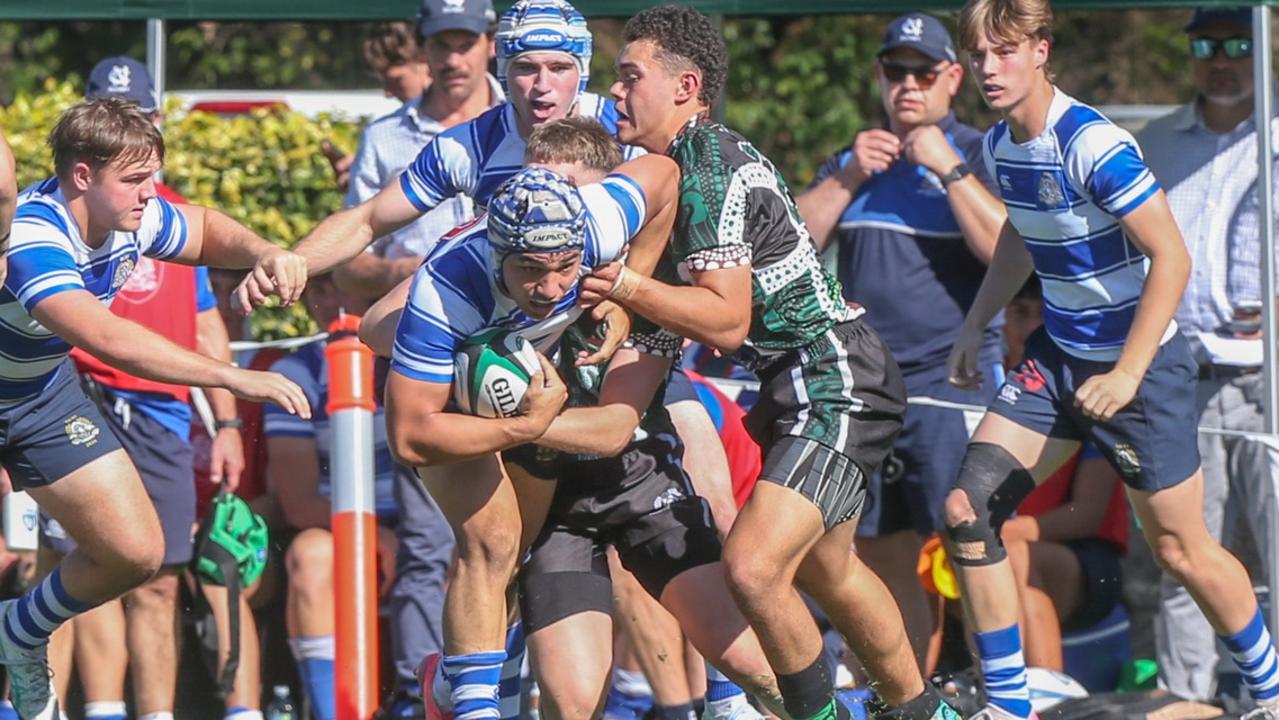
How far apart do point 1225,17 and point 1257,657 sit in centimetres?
239

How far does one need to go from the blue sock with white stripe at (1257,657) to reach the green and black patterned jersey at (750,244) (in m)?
1.57

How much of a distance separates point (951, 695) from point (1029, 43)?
212 centimetres

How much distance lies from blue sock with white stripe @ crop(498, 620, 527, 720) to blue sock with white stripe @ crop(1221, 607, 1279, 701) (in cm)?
205

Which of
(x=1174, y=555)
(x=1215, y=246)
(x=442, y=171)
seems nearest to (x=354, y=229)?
(x=442, y=171)

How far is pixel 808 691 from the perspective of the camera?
4.95 m

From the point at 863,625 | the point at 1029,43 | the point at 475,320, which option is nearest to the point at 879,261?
the point at 1029,43

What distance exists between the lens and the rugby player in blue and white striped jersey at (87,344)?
5078 mm

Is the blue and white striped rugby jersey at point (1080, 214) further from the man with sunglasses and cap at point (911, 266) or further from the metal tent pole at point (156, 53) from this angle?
the metal tent pole at point (156, 53)

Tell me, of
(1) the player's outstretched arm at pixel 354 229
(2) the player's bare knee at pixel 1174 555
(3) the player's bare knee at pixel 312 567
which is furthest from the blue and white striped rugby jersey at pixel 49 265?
(2) the player's bare knee at pixel 1174 555

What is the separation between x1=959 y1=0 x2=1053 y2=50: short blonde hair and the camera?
5527 mm

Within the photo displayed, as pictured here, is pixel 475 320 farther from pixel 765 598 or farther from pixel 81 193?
pixel 81 193

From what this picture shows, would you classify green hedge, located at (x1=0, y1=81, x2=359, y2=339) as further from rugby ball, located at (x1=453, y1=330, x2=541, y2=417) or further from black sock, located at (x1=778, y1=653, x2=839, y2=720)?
black sock, located at (x1=778, y1=653, x2=839, y2=720)

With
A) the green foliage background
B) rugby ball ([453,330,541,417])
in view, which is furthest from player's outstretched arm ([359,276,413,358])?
the green foliage background

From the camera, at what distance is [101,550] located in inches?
216
